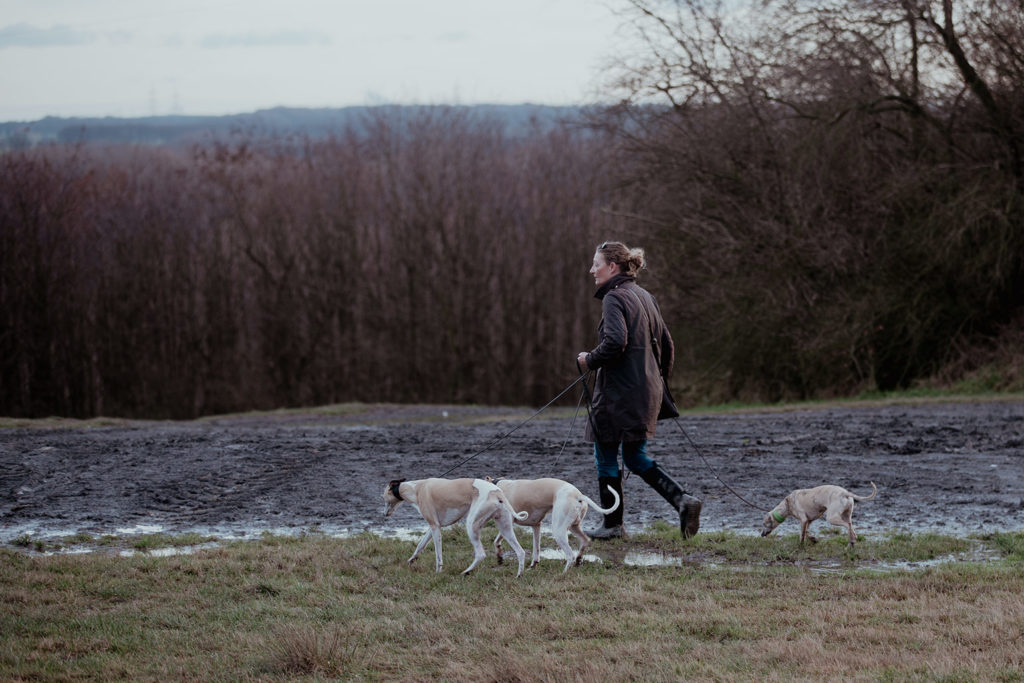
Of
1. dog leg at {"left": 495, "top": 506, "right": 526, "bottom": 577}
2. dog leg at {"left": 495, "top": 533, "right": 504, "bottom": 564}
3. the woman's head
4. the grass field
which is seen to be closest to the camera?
the grass field

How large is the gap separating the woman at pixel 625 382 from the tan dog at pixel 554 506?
2.72ft

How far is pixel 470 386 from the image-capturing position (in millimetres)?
36219

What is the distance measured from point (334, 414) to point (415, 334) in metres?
12.4

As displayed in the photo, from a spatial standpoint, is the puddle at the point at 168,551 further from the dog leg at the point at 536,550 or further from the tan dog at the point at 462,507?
the dog leg at the point at 536,550

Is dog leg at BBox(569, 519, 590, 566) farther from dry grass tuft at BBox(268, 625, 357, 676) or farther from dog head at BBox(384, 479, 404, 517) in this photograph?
dry grass tuft at BBox(268, 625, 357, 676)

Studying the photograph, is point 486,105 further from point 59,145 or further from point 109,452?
point 109,452

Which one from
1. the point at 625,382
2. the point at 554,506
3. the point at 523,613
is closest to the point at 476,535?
the point at 554,506

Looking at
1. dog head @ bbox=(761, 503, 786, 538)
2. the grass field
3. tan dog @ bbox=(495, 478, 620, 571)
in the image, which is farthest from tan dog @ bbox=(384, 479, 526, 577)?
dog head @ bbox=(761, 503, 786, 538)

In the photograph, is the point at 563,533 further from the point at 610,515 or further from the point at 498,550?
the point at 610,515

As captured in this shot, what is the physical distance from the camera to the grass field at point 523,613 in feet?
16.6

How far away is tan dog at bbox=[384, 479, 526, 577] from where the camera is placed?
23.1ft

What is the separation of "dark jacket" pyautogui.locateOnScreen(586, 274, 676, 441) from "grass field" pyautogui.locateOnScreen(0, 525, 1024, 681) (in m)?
0.99

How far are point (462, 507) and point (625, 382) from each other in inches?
65.0

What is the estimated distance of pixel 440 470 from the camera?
11195 mm
